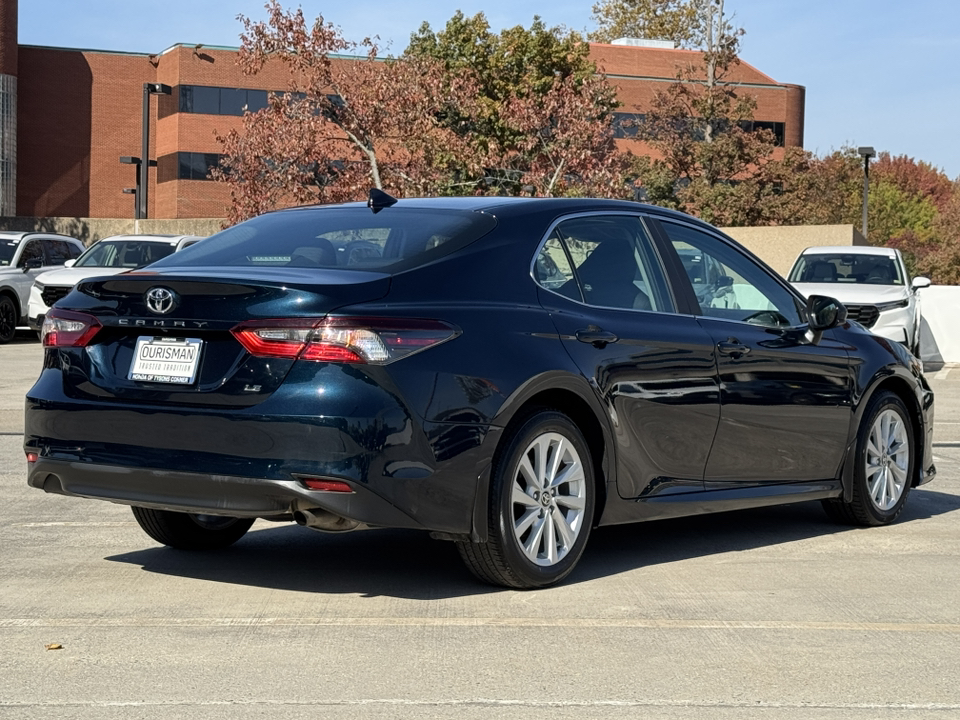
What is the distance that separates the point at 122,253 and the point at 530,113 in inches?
772

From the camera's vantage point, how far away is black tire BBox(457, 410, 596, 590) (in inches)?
232

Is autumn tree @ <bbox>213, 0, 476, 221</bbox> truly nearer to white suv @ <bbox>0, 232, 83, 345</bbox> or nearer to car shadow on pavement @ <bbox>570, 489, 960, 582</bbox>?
white suv @ <bbox>0, 232, 83, 345</bbox>

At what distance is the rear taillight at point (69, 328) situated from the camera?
5.93 m

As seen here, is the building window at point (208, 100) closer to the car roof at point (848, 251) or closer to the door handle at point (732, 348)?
the car roof at point (848, 251)

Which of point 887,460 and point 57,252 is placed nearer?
point 887,460

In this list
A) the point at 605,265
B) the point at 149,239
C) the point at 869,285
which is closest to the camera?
the point at 605,265

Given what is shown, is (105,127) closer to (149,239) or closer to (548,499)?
(149,239)

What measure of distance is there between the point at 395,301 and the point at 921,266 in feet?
196

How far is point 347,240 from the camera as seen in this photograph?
6301mm

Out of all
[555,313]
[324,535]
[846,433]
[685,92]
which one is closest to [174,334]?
[555,313]

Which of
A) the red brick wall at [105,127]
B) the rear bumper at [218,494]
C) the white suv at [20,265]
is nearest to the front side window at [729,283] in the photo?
the rear bumper at [218,494]

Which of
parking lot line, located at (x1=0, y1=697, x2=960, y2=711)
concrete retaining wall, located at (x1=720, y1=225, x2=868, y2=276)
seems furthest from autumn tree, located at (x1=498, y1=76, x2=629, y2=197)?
parking lot line, located at (x1=0, y1=697, x2=960, y2=711)

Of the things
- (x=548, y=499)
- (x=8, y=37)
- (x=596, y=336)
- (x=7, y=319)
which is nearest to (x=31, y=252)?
(x=7, y=319)

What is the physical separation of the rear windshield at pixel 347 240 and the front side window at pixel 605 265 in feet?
1.26
